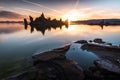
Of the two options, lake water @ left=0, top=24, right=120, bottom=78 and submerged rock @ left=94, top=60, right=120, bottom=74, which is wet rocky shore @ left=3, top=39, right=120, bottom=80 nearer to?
submerged rock @ left=94, top=60, right=120, bottom=74

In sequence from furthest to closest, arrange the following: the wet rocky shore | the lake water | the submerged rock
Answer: the lake water < the submerged rock < the wet rocky shore

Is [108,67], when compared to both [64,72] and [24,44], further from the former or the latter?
[24,44]

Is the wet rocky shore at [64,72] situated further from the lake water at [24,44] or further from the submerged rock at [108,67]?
the lake water at [24,44]

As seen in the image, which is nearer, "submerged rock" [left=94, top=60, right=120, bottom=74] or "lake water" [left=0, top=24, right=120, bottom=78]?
"submerged rock" [left=94, top=60, right=120, bottom=74]

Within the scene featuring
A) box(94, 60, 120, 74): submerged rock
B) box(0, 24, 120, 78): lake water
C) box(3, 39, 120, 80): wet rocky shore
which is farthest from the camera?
box(0, 24, 120, 78): lake water

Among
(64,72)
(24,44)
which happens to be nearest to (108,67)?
(64,72)

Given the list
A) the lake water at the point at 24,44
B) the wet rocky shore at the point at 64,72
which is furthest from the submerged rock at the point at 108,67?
the lake water at the point at 24,44

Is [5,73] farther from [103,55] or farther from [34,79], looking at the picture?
[103,55]

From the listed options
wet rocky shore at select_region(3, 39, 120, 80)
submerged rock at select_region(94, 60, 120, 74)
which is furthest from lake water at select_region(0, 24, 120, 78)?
submerged rock at select_region(94, 60, 120, 74)

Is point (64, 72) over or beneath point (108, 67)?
beneath

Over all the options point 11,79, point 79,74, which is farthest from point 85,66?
point 11,79

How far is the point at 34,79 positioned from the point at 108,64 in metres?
9.61

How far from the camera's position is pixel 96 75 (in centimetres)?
1728

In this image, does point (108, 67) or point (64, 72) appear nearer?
point (64, 72)
